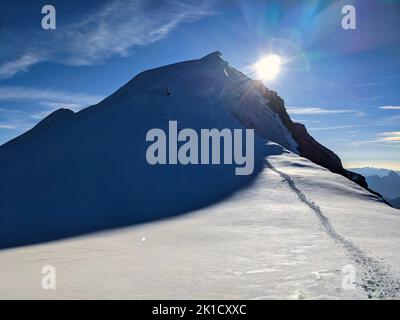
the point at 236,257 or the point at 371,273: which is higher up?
the point at 236,257

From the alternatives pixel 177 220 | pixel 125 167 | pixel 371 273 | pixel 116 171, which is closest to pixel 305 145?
pixel 125 167

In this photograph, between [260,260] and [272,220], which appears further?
[272,220]

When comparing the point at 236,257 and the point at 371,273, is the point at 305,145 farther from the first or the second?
the point at 371,273

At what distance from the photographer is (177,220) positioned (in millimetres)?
16547

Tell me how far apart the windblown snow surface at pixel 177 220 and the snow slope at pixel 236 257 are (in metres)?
0.04

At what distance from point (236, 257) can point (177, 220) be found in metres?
7.02

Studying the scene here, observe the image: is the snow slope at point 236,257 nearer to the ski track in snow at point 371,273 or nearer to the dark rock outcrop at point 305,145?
the ski track in snow at point 371,273

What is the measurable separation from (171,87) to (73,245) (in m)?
32.3

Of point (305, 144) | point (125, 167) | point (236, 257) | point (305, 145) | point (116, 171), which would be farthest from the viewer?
point (305, 144)

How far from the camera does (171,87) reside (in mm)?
43625

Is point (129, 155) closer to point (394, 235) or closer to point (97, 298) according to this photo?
point (394, 235)
